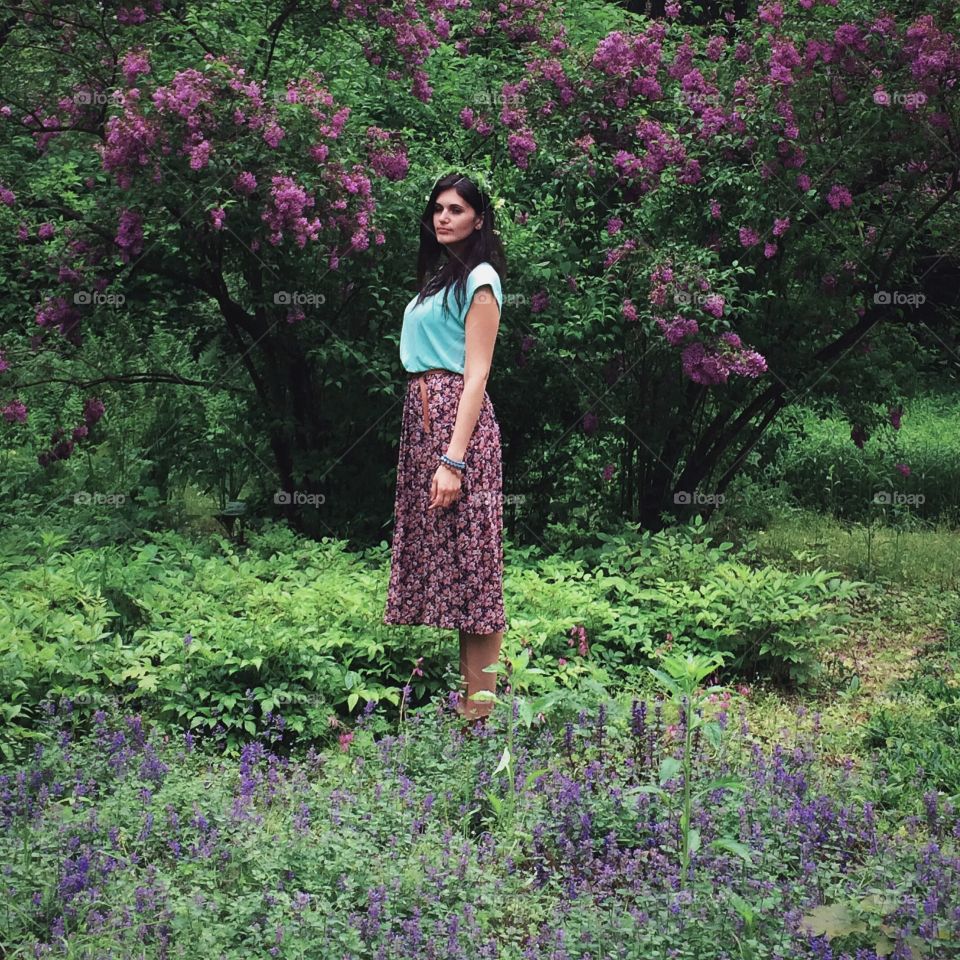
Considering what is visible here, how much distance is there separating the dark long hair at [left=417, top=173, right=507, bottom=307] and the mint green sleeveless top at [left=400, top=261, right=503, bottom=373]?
0.03 m

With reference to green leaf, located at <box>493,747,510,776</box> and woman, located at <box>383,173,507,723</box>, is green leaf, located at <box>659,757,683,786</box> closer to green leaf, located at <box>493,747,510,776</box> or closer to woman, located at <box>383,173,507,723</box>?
green leaf, located at <box>493,747,510,776</box>

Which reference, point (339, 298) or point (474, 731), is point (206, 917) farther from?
point (339, 298)

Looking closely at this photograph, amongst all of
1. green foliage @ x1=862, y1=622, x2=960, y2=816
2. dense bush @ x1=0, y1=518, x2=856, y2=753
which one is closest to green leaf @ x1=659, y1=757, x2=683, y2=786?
green foliage @ x1=862, y1=622, x2=960, y2=816

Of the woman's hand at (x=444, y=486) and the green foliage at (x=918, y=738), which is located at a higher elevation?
the woman's hand at (x=444, y=486)

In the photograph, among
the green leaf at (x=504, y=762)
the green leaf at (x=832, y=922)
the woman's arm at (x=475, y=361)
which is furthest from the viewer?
the woman's arm at (x=475, y=361)

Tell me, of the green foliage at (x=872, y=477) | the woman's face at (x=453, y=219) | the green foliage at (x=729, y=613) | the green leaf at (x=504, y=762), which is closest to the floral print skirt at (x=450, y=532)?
the woman's face at (x=453, y=219)

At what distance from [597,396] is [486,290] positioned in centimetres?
291

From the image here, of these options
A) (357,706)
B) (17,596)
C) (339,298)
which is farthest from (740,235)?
(17,596)

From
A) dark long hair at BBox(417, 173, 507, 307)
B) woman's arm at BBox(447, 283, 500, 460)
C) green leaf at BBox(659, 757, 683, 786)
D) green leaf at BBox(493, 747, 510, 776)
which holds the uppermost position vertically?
dark long hair at BBox(417, 173, 507, 307)

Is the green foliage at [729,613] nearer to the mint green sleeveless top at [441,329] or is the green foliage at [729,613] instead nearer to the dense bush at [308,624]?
the dense bush at [308,624]

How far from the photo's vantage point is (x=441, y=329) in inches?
180

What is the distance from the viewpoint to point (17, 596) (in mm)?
5320

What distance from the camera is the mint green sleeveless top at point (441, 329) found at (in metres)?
4.50

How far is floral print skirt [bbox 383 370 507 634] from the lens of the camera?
458cm
